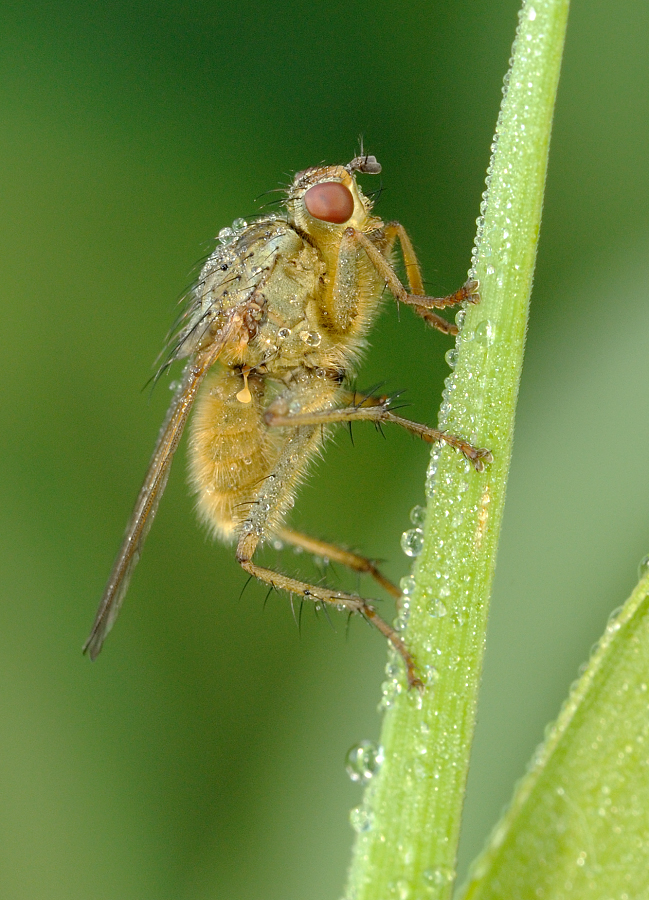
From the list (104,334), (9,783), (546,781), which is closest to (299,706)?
(9,783)

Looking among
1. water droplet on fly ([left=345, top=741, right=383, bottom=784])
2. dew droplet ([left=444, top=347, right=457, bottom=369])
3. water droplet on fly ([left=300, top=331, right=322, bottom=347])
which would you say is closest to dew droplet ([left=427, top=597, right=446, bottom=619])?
water droplet on fly ([left=345, top=741, right=383, bottom=784])

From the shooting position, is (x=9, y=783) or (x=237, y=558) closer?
(x=237, y=558)

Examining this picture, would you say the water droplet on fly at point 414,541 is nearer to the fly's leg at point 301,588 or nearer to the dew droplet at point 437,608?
the dew droplet at point 437,608

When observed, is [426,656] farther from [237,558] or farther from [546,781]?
[237,558]

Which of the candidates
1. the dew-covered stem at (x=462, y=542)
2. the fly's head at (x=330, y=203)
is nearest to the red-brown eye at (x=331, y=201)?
the fly's head at (x=330, y=203)

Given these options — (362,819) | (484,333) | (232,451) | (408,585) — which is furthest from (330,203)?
(362,819)

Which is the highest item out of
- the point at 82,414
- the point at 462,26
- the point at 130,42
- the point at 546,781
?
the point at 462,26
